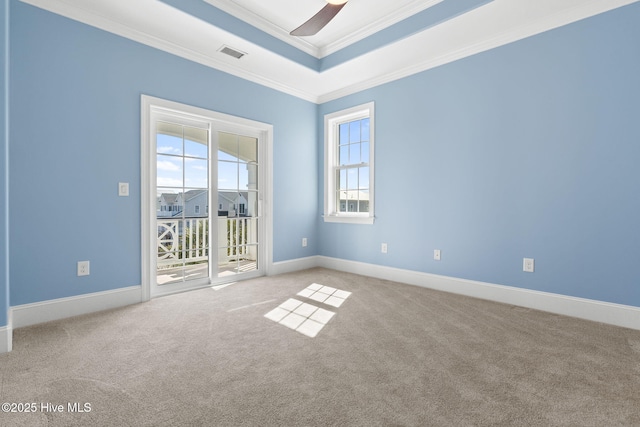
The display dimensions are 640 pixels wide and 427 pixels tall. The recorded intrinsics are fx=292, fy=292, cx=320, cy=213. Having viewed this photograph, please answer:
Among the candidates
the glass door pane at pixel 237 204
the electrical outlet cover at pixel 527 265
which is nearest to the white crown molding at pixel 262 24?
the glass door pane at pixel 237 204

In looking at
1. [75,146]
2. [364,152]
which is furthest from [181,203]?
[364,152]

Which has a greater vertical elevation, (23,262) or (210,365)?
(23,262)

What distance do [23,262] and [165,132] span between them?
1.76m

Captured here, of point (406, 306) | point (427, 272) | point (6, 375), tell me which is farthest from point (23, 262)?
point (427, 272)

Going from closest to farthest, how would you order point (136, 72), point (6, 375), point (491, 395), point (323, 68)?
1. point (491, 395)
2. point (6, 375)
3. point (136, 72)
4. point (323, 68)

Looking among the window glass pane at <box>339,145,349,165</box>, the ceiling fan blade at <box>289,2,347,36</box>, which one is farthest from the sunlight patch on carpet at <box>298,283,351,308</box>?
the ceiling fan blade at <box>289,2,347,36</box>

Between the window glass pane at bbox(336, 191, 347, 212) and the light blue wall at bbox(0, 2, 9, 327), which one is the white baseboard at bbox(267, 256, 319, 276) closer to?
the window glass pane at bbox(336, 191, 347, 212)

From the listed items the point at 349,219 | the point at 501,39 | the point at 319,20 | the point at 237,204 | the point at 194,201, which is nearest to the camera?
the point at 319,20

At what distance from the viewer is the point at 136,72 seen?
3.00 meters

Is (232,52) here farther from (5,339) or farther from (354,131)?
(5,339)

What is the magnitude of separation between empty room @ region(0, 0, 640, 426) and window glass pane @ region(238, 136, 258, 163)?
0.09 feet

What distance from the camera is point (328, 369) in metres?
1.81

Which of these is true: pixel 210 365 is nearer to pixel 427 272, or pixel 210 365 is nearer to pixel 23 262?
pixel 23 262

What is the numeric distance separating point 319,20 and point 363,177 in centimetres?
231
